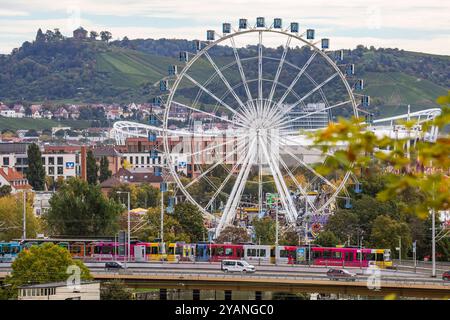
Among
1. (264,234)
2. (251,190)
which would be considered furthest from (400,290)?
(251,190)

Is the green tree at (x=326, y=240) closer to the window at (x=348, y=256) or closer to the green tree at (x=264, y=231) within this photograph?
the green tree at (x=264, y=231)

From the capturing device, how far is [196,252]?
7731cm

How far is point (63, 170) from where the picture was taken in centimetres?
16988

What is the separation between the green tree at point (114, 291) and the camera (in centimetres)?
5700

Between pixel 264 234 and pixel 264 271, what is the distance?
72.0 ft

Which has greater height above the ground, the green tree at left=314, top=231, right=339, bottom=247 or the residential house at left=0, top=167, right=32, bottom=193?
the residential house at left=0, top=167, right=32, bottom=193

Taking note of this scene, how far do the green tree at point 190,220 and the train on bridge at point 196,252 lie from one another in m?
7.33

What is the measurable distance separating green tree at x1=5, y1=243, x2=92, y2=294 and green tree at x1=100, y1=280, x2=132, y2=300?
77 cm

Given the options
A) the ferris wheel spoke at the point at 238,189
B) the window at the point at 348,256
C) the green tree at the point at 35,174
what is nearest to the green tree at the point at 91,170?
the green tree at the point at 35,174

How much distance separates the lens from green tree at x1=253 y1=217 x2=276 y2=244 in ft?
285

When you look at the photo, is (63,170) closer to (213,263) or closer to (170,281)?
(213,263)

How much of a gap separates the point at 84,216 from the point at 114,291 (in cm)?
3021

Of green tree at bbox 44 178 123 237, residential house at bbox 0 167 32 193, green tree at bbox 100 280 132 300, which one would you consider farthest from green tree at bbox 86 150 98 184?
green tree at bbox 100 280 132 300

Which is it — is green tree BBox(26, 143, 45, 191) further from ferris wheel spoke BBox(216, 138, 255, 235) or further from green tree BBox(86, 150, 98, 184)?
ferris wheel spoke BBox(216, 138, 255, 235)
